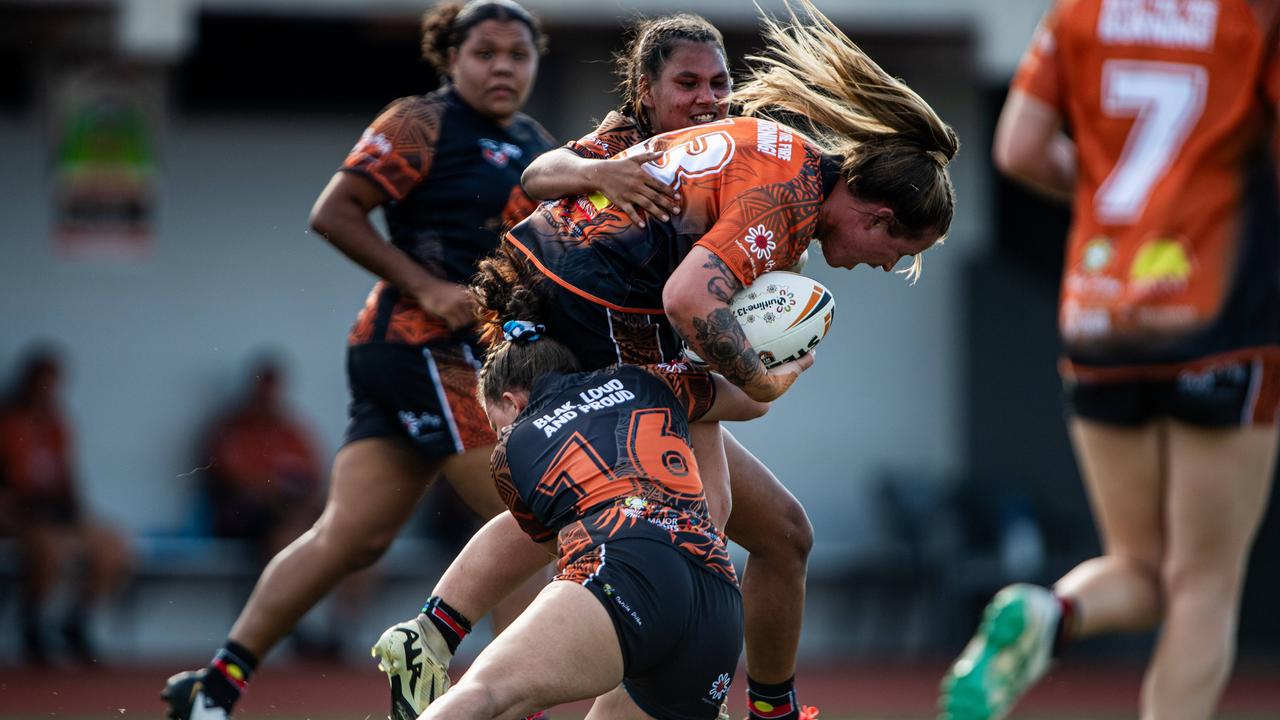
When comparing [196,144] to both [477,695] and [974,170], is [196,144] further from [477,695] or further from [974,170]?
[477,695]

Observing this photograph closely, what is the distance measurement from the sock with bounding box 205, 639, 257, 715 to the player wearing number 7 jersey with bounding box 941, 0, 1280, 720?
2.50 m

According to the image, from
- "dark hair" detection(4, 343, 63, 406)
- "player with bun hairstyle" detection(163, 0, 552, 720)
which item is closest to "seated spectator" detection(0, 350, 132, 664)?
"dark hair" detection(4, 343, 63, 406)

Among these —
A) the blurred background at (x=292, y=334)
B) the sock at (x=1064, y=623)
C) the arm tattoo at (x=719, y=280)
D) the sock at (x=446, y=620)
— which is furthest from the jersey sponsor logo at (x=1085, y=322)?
the blurred background at (x=292, y=334)

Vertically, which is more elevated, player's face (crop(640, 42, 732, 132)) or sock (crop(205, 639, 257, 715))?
player's face (crop(640, 42, 732, 132))

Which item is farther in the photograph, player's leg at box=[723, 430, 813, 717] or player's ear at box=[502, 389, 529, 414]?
player's leg at box=[723, 430, 813, 717]

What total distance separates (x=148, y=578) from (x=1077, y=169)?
29.9 feet

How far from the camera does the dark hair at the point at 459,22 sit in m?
5.85

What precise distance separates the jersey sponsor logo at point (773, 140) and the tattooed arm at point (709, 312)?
357 millimetres

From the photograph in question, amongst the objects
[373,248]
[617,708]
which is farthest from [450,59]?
[617,708]

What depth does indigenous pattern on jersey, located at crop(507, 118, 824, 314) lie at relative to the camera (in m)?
4.18

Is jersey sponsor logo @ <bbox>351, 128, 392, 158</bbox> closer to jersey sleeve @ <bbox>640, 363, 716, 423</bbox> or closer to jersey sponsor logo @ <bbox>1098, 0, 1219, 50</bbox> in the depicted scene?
jersey sleeve @ <bbox>640, 363, 716, 423</bbox>

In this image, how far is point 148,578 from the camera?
12.0m

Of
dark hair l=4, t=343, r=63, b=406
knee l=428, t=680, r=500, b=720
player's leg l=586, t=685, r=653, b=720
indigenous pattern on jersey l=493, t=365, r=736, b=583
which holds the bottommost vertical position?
dark hair l=4, t=343, r=63, b=406

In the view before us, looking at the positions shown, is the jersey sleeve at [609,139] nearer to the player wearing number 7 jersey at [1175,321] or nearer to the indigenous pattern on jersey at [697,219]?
the indigenous pattern on jersey at [697,219]
